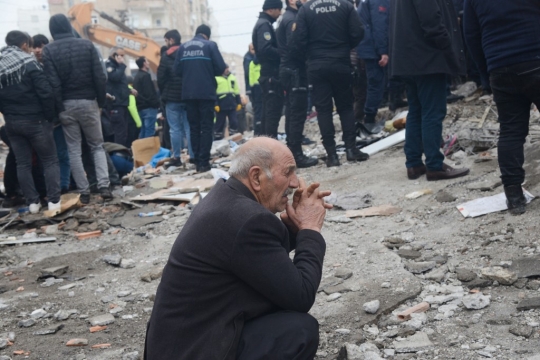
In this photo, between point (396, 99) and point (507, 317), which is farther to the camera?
point (396, 99)

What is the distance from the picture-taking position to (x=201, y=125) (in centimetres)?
916

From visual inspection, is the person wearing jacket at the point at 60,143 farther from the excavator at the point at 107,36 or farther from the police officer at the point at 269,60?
the excavator at the point at 107,36

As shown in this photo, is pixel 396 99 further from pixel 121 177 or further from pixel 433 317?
pixel 433 317

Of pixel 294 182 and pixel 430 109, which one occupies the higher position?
pixel 294 182

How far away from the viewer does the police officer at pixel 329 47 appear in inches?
292

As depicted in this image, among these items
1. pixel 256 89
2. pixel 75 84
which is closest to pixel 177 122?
pixel 75 84

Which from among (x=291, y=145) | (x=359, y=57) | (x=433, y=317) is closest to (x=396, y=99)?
(x=359, y=57)

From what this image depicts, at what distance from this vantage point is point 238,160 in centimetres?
269

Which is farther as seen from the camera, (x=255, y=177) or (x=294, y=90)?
(x=294, y=90)

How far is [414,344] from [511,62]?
2.21 meters

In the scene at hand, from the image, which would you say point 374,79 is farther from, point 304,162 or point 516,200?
point 516,200

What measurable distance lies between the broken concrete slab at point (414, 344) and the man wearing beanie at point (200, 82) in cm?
618

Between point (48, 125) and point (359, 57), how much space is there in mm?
4403

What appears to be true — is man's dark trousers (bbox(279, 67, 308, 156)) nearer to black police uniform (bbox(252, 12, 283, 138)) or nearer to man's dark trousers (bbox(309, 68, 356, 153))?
man's dark trousers (bbox(309, 68, 356, 153))
